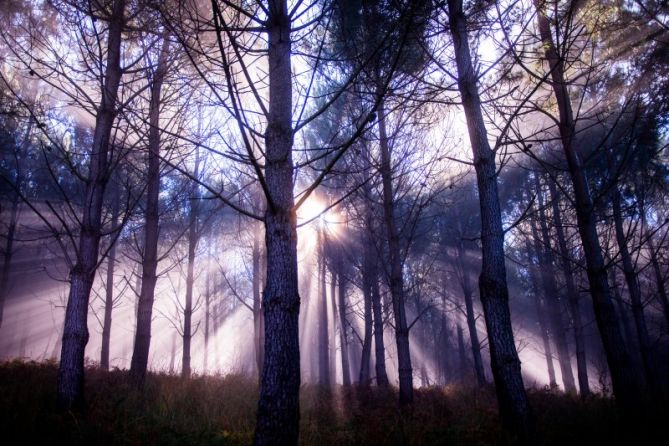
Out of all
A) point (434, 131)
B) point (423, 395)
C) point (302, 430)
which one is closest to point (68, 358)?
point (302, 430)

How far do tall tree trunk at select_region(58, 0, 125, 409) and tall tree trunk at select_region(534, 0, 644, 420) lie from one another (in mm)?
6221

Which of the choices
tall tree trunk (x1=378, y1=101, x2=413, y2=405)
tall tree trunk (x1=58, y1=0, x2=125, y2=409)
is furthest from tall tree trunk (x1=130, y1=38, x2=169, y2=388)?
tall tree trunk (x1=378, y1=101, x2=413, y2=405)

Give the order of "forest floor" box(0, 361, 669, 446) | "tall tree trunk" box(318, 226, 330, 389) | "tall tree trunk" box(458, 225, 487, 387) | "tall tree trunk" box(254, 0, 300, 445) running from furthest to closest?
"tall tree trunk" box(318, 226, 330, 389) → "tall tree trunk" box(458, 225, 487, 387) → "forest floor" box(0, 361, 669, 446) → "tall tree trunk" box(254, 0, 300, 445)

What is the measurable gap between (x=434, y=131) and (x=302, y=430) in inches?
238

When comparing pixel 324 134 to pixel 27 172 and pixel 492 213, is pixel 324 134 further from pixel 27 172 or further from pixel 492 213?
pixel 27 172

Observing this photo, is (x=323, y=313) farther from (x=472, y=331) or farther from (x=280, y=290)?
(x=280, y=290)

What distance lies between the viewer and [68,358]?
4.65 m

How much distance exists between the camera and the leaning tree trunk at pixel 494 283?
369cm

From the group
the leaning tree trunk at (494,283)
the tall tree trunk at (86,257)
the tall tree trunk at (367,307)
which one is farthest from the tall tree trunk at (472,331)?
the tall tree trunk at (86,257)

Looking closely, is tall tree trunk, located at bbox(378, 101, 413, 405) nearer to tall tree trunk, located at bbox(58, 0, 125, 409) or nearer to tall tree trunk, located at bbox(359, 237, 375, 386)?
tall tree trunk, located at bbox(58, 0, 125, 409)

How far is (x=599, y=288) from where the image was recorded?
5.41 metres

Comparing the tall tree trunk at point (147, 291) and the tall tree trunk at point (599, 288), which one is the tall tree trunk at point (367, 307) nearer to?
the tall tree trunk at point (147, 291)

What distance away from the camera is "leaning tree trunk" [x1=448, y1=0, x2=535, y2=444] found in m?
3.69

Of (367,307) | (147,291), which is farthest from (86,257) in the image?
(367,307)
